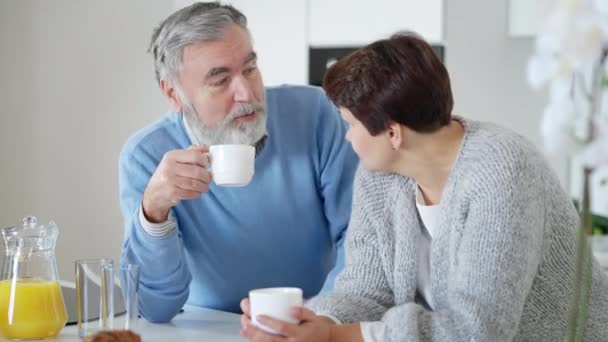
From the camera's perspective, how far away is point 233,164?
1.54m

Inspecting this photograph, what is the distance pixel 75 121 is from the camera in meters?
3.40

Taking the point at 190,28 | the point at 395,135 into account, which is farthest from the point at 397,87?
the point at 190,28

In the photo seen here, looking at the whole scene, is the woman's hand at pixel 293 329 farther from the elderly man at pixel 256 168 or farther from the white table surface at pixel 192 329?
the elderly man at pixel 256 168

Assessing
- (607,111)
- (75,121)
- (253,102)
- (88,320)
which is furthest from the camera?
(75,121)

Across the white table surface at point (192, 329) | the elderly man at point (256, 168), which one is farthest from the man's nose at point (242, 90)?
the white table surface at point (192, 329)

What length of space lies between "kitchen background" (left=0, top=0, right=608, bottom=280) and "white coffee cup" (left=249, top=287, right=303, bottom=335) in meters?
2.29

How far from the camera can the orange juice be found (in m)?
1.47

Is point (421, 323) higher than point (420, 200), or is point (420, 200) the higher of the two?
point (420, 200)

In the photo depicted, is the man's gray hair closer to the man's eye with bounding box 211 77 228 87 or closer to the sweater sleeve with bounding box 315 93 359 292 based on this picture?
the man's eye with bounding box 211 77 228 87

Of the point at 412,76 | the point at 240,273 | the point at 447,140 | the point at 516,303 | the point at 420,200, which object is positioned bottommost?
the point at 240,273

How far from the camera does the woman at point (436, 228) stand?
4.21 feet

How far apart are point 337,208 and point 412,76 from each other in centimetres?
57

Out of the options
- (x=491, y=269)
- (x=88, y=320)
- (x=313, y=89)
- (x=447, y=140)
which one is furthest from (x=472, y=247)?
(x=313, y=89)

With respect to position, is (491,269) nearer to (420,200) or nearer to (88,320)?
(420,200)
